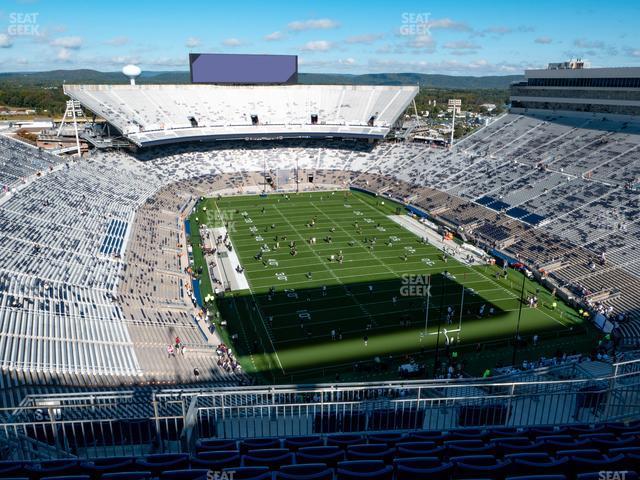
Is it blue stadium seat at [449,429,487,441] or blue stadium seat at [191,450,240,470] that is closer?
blue stadium seat at [191,450,240,470]

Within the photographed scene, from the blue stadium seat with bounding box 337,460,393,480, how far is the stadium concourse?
38.0 feet

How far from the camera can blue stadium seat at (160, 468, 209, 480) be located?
204 inches

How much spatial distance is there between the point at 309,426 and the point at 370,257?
24034 mm

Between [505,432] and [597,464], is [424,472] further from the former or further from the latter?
[505,432]

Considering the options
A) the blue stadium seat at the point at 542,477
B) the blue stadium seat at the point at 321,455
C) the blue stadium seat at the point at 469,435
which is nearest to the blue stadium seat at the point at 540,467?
the blue stadium seat at the point at 542,477

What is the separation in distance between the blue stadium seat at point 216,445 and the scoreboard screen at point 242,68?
64355 mm

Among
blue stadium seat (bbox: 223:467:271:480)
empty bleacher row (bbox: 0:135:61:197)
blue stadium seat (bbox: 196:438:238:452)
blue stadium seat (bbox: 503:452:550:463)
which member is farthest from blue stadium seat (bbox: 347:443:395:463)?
empty bleacher row (bbox: 0:135:61:197)

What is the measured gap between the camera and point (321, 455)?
20.0 feet

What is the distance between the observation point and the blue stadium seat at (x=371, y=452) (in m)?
5.93

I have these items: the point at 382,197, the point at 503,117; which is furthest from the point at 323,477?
the point at 503,117

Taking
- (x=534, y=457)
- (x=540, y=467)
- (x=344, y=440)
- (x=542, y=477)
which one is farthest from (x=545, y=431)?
(x=344, y=440)

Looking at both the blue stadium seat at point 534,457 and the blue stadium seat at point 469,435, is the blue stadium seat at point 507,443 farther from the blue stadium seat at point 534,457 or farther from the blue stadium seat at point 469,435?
the blue stadium seat at point 534,457

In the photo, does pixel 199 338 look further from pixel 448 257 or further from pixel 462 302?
pixel 448 257

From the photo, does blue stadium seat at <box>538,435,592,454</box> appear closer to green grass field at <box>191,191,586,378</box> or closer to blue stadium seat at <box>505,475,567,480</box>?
blue stadium seat at <box>505,475,567,480</box>
